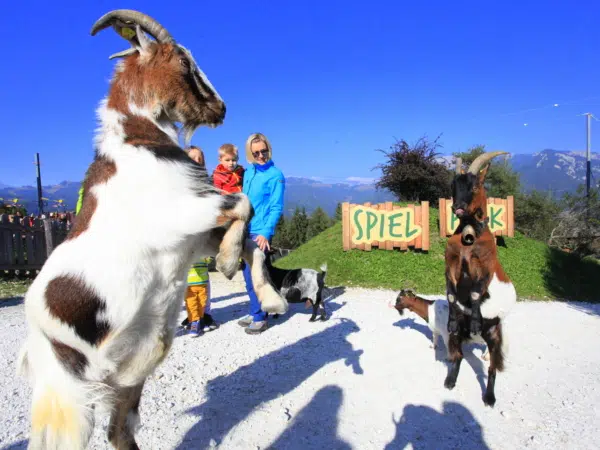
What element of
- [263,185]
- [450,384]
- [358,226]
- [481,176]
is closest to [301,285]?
[263,185]

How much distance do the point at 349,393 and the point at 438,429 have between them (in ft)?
3.22

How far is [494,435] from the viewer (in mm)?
3547

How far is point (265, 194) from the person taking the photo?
17.9 feet

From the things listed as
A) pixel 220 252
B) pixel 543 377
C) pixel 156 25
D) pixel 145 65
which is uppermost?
pixel 156 25

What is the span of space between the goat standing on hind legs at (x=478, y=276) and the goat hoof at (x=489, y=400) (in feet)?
0.04

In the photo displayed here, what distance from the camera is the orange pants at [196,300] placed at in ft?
19.5

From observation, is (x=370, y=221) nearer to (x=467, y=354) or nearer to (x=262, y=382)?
(x=467, y=354)

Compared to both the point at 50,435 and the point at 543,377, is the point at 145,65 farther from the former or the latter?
the point at 543,377

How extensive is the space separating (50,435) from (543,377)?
5.18 m

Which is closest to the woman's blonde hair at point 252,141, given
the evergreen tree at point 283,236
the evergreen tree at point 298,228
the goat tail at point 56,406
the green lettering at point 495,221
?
the goat tail at point 56,406

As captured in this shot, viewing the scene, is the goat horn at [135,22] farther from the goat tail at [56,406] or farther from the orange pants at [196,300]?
the orange pants at [196,300]

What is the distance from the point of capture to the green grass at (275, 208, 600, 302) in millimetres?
9961

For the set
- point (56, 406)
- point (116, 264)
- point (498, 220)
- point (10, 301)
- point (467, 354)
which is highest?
point (116, 264)

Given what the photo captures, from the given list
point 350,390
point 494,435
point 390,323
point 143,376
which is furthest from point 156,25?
point 390,323
